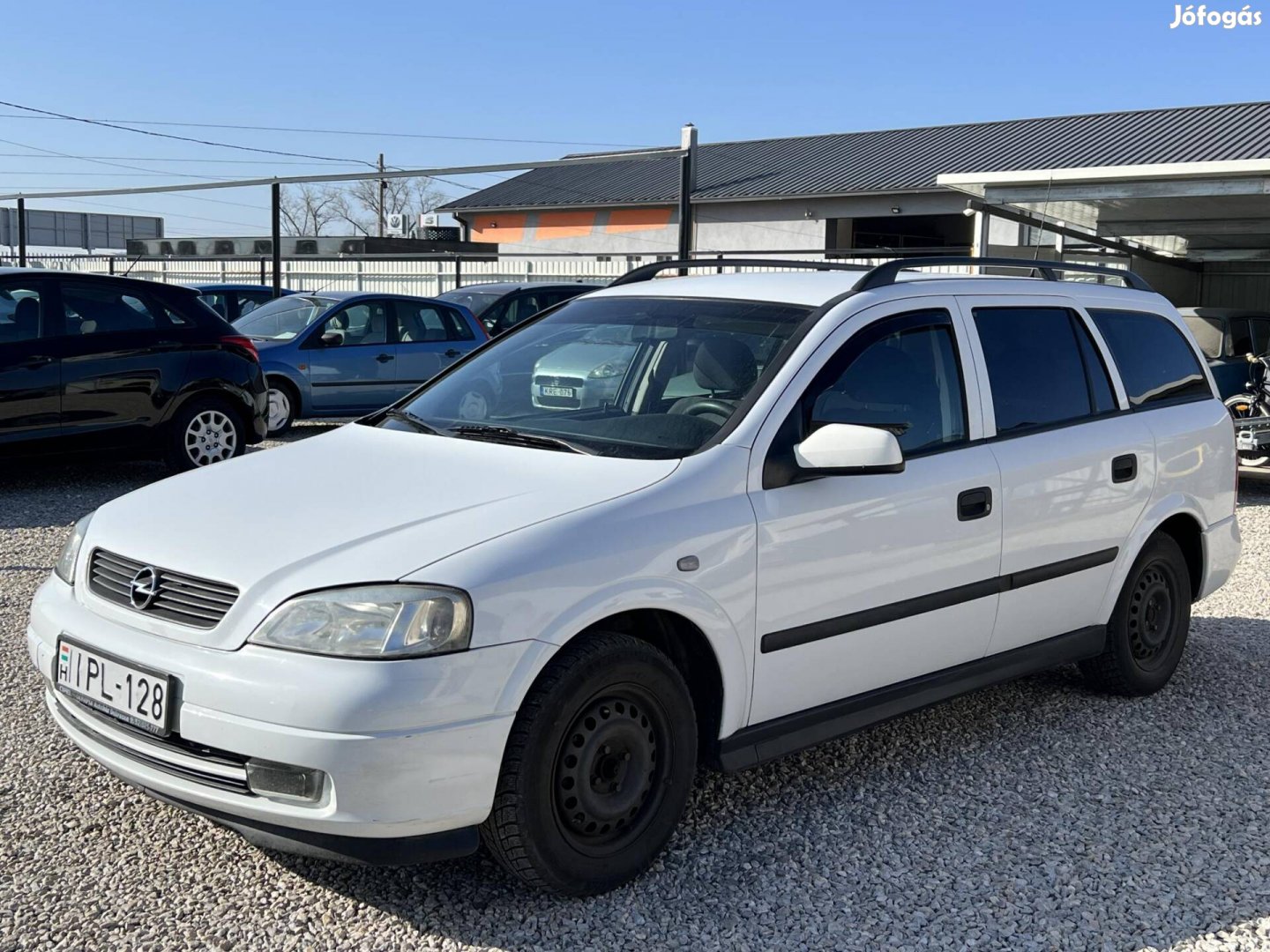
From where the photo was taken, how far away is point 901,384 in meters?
4.28

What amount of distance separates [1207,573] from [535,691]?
11.8 ft

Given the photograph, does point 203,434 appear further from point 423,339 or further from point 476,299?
point 476,299

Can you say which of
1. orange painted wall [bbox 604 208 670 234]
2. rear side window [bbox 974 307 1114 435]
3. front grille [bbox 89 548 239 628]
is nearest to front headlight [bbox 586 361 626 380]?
rear side window [bbox 974 307 1114 435]

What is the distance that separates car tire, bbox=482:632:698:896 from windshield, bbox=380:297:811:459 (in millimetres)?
694

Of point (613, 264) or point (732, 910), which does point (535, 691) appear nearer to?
point (732, 910)

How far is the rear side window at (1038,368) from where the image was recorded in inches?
181

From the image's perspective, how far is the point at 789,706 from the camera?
3.88m

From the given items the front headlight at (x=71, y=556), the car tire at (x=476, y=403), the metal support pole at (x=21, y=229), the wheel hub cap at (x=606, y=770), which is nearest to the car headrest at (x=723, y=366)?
the car tire at (x=476, y=403)

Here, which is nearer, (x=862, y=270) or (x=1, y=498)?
(x=862, y=270)

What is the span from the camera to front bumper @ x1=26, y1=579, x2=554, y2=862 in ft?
9.82

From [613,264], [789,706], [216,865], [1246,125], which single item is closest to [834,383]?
[789,706]

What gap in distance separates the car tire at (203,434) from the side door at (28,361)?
3.14 feet

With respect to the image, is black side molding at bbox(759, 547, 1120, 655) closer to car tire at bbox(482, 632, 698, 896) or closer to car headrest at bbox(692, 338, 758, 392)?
car tire at bbox(482, 632, 698, 896)

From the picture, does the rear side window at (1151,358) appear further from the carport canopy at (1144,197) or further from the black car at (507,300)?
the black car at (507,300)
